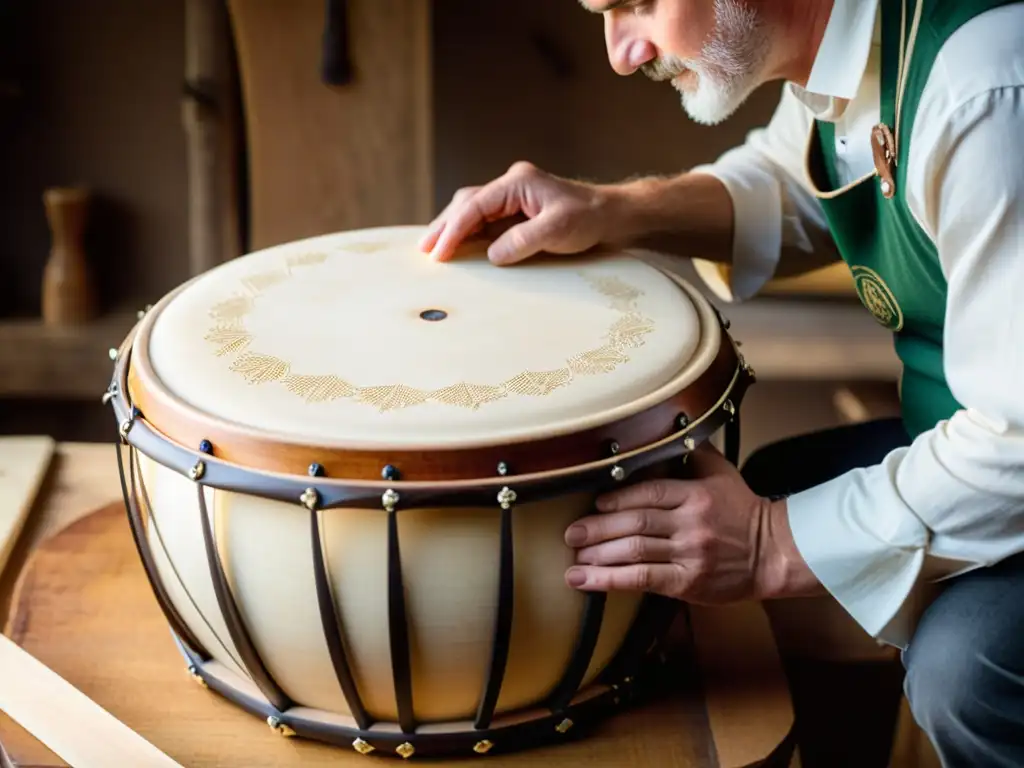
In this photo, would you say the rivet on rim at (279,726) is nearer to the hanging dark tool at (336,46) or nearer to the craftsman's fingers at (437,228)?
the craftsman's fingers at (437,228)

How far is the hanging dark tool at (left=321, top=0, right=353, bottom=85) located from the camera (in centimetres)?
163

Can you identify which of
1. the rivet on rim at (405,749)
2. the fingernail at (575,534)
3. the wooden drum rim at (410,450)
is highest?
the wooden drum rim at (410,450)

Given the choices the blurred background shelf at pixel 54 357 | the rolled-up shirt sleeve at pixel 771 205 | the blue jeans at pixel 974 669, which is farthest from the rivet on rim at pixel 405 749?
the blurred background shelf at pixel 54 357

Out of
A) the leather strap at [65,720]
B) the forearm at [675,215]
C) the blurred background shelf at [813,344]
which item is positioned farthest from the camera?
the blurred background shelf at [813,344]

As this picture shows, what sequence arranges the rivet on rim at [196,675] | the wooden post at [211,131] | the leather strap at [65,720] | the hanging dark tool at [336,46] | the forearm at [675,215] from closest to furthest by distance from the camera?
the leather strap at [65,720] → the rivet on rim at [196,675] → the forearm at [675,215] → the hanging dark tool at [336,46] → the wooden post at [211,131]

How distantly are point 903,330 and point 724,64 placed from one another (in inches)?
11.4

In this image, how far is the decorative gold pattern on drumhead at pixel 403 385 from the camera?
0.82 m

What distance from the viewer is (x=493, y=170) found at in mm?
1963

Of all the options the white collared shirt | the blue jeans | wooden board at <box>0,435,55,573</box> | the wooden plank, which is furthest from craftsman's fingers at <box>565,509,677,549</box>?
the wooden plank

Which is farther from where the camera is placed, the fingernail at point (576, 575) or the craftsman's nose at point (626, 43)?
the craftsman's nose at point (626, 43)

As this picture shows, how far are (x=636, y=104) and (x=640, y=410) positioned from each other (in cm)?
120

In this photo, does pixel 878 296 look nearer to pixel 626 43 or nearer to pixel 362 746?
pixel 626 43

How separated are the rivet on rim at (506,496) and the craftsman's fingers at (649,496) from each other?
0.09 m

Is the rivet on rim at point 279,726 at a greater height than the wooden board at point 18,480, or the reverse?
the rivet on rim at point 279,726
